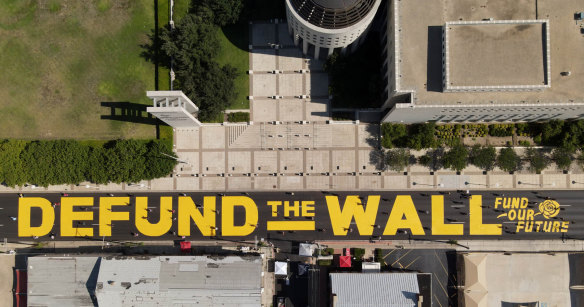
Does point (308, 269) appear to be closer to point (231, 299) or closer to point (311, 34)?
point (231, 299)

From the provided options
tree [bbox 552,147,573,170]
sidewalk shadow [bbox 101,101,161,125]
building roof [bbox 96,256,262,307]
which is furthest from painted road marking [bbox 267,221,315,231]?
tree [bbox 552,147,573,170]

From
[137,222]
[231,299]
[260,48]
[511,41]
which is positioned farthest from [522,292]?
[137,222]

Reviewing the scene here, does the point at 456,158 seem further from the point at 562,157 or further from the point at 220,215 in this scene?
the point at 220,215

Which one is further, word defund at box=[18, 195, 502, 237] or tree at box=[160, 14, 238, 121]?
word defund at box=[18, 195, 502, 237]

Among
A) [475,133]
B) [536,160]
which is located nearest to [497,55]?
[475,133]

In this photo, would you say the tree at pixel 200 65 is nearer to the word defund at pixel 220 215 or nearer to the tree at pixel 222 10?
the tree at pixel 222 10

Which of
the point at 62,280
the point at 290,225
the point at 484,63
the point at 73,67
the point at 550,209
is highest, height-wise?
the point at 73,67

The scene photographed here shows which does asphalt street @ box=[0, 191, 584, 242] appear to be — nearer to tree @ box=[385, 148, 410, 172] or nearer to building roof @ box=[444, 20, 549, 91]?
tree @ box=[385, 148, 410, 172]
